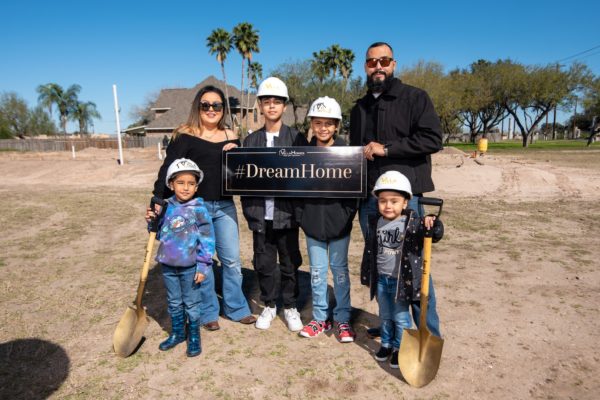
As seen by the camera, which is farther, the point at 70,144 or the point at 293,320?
the point at 70,144

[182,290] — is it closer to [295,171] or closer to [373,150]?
[295,171]

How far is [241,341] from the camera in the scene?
405 centimetres

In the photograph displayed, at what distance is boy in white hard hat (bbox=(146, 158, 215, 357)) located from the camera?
146 inches

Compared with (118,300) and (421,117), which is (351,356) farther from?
(118,300)

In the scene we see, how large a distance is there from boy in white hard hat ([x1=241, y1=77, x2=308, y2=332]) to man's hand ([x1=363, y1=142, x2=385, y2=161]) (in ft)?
2.52

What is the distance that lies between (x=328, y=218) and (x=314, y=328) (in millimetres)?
1208

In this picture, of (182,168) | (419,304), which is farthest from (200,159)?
(419,304)

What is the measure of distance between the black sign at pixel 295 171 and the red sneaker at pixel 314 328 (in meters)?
1.39

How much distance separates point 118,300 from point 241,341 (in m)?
2.08

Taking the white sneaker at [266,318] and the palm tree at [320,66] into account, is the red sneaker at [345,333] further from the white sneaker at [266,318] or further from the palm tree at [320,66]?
the palm tree at [320,66]

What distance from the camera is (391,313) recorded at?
3.59 meters

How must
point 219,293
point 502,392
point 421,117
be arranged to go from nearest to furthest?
point 502,392 < point 421,117 < point 219,293

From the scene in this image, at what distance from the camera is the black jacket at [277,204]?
4.10 metres

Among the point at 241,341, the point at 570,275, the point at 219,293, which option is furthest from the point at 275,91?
the point at 570,275
